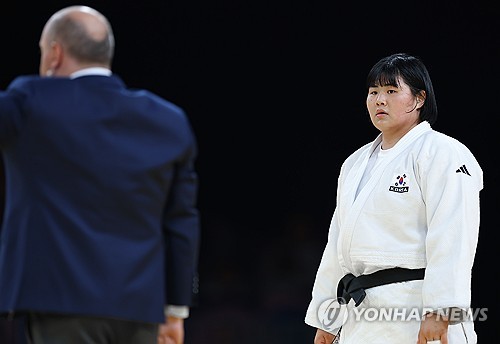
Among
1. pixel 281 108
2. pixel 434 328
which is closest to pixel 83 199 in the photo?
pixel 434 328

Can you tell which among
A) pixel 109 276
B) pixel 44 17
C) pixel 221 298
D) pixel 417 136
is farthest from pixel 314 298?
pixel 44 17

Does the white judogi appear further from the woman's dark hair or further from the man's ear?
the man's ear

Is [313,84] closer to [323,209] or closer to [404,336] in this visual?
[323,209]

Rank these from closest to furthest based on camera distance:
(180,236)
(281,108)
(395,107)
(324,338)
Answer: (180,236) < (395,107) < (324,338) < (281,108)

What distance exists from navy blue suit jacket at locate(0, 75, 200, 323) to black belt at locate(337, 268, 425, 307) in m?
0.95

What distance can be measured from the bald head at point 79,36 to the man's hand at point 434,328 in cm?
122

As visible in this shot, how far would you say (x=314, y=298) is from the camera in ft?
10.2

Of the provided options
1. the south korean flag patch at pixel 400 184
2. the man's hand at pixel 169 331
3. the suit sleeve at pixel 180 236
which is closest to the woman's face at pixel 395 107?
the south korean flag patch at pixel 400 184

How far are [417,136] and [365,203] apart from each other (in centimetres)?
27

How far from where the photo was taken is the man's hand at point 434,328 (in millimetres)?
2615

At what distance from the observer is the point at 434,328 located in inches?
103

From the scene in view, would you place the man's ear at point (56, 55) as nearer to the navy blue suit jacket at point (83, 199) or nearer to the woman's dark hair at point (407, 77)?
the navy blue suit jacket at point (83, 199)

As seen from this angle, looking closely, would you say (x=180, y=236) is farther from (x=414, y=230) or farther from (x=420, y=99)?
(x=420, y=99)

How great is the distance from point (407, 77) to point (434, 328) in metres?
0.82
